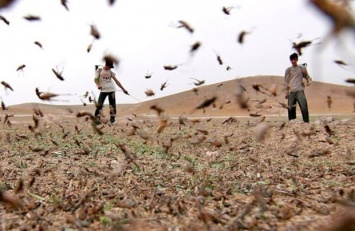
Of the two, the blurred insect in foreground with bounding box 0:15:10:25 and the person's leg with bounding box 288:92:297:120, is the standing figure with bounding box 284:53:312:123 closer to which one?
the person's leg with bounding box 288:92:297:120

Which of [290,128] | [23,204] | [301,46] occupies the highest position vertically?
[301,46]

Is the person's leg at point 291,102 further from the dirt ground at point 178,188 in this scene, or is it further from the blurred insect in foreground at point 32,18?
the blurred insect in foreground at point 32,18

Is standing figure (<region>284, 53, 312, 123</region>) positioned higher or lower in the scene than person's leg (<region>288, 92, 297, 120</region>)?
higher

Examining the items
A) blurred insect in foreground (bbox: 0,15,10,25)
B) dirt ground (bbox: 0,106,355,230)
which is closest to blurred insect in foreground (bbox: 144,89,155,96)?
dirt ground (bbox: 0,106,355,230)

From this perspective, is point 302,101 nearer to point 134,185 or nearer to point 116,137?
point 116,137

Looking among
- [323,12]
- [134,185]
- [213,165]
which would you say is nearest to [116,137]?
[213,165]

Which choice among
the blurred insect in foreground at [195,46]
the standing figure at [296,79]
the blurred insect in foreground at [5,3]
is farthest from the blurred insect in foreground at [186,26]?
the standing figure at [296,79]

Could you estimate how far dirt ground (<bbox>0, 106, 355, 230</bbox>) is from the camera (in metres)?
3.32

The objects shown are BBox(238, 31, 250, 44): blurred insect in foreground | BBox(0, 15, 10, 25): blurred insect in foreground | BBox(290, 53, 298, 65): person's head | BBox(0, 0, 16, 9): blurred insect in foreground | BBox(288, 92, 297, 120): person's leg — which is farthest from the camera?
BBox(288, 92, 297, 120): person's leg

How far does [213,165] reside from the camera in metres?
6.19

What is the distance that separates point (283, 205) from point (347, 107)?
25693 millimetres

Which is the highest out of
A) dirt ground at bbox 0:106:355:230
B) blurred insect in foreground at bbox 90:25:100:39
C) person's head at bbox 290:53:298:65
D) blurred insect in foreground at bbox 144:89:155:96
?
person's head at bbox 290:53:298:65

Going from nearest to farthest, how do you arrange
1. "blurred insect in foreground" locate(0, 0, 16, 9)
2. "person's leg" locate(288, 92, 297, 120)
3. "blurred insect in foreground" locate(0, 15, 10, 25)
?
"blurred insect in foreground" locate(0, 0, 16, 9)
"blurred insect in foreground" locate(0, 15, 10, 25)
"person's leg" locate(288, 92, 297, 120)

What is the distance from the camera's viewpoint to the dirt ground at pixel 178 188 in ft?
10.9
